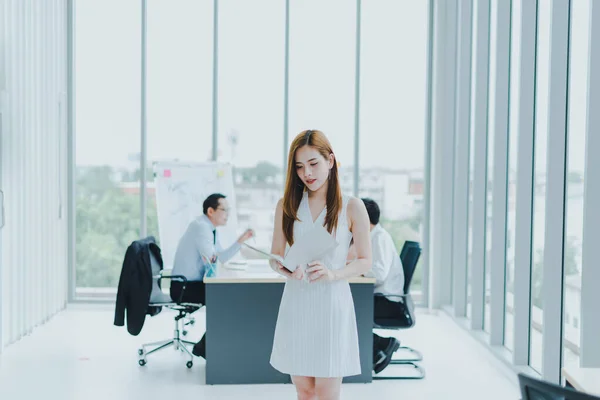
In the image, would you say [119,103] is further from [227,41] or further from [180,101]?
[227,41]

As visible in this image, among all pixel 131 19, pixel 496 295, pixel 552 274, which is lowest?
pixel 496 295

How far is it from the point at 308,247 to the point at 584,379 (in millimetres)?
1016

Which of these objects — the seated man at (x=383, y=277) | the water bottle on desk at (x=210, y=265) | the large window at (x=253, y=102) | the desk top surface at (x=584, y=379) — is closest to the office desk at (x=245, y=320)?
the seated man at (x=383, y=277)

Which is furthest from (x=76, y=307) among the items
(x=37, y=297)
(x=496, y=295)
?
(x=496, y=295)

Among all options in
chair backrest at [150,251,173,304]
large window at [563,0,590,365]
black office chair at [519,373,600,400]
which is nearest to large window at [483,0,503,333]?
large window at [563,0,590,365]

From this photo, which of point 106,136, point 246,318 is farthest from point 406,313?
point 106,136

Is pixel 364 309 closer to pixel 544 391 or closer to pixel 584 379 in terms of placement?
pixel 584 379

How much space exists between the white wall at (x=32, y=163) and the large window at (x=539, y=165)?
4.02 metres

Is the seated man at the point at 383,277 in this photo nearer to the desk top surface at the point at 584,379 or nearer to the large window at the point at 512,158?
the large window at the point at 512,158

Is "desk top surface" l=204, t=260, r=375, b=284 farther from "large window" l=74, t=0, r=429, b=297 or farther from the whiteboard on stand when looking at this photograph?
"large window" l=74, t=0, r=429, b=297

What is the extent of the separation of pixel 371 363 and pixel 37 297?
11.0ft

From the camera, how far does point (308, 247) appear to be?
8.02 ft

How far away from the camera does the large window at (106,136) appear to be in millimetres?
6969

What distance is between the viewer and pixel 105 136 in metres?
7.03
